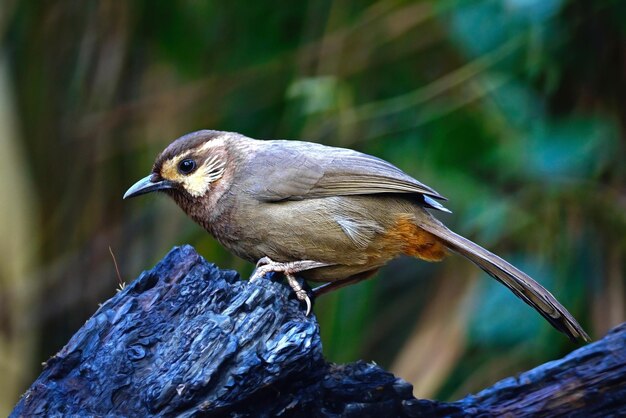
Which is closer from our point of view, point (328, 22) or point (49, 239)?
point (328, 22)

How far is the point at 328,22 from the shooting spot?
22.5ft

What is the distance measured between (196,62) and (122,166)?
988 millimetres

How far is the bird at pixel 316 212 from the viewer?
4273mm

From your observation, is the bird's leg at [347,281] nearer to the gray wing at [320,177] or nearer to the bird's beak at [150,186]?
the gray wing at [320,177]

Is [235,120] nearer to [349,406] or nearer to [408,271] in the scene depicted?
[408,271]

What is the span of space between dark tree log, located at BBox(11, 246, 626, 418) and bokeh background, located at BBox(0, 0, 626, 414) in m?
2.18

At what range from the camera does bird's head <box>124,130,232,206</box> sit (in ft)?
14.9

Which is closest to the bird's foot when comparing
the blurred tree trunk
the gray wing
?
the gray wing

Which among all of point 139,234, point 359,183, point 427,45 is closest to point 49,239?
point 139,234

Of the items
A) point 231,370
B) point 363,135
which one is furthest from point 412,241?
point 363,135

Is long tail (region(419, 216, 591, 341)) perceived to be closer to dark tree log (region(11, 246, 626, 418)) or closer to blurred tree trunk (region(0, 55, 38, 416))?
dark tree log (region(11, 246, 626, 418))

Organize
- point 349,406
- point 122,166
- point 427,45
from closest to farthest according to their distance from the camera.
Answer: point 349,406, point 427,45, point 122,166

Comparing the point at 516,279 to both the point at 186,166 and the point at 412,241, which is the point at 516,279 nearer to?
the point at 412,241

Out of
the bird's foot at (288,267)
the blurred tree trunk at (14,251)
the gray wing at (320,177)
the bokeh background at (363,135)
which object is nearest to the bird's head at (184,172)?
the gray wing at (320,177)
